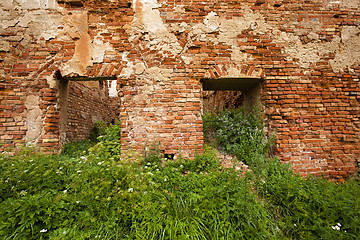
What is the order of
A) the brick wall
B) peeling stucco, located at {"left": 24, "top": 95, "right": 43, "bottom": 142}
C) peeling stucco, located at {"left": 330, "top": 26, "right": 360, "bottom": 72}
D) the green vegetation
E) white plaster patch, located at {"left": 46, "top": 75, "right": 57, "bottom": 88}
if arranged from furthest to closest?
the brick wall, peeling stucco, located at {"left": 330, "top": 26, "right": 360, "bottom": 72}, white plaster patch, located at {"left": 46, "top": 75, "right": 57, "bottom": 88}, peeling stucco, located at {"left": 24, "top": 95, "right": 43, "bottom": 142}, the green vegetation

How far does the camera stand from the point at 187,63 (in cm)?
362

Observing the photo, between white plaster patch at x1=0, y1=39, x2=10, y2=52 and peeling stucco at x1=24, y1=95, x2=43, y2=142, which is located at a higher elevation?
white plaster patch at x1=0, y1=39, x2=10, y2=52

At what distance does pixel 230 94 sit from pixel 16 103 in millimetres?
6629

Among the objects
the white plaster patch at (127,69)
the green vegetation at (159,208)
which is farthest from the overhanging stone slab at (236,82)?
the green vegetation at (159,208)

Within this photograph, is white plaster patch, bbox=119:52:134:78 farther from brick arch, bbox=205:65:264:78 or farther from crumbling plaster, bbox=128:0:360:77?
brick arch, bbox=205:65:264:78

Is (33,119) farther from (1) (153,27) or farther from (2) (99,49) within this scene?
(1) (153,27)

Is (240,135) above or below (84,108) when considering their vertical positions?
below

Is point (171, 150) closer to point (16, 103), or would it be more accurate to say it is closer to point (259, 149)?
point (259, 149)

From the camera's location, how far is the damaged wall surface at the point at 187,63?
138 inches

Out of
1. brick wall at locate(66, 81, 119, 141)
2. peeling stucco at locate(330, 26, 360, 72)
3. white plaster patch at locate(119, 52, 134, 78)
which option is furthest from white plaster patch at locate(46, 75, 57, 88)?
peeling stucco at locate(330, 26, 360, 72)

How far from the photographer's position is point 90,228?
71.4 inches

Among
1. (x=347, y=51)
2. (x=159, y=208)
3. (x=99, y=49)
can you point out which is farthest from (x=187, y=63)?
(x=347, y=51)

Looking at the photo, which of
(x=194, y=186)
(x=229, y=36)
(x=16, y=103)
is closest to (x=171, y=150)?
(x=194, y=186)

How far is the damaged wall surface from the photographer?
3.50 metres
